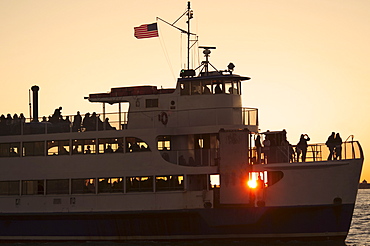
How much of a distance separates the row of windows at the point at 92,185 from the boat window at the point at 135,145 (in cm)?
121

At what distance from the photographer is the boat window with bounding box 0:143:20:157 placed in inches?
1458

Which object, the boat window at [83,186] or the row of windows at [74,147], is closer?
the row of windows at [74,147]

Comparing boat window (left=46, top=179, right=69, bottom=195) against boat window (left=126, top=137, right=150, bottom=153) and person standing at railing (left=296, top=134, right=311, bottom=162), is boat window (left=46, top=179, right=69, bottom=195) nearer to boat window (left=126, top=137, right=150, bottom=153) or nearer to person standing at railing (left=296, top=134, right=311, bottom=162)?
boat window (left=126, top=137, right=150, bottom=153)

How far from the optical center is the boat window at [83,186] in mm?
35219

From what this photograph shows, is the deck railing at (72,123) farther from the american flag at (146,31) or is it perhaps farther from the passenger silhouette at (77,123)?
the american flag at (146,31)

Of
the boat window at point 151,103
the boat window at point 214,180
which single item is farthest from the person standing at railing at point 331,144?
the boat window at point 151,103

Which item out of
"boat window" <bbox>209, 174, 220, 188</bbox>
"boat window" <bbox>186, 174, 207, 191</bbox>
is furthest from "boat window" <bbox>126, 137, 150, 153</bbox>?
"boat window" <bbox>209, 174, 220, 188</bbox>

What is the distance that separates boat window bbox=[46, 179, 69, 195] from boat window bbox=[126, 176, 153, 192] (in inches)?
118

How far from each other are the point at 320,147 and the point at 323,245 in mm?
3990

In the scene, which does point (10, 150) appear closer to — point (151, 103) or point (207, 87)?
point (151, 103)

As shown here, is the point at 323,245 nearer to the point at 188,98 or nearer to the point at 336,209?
the point at 336,209

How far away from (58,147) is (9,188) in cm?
299

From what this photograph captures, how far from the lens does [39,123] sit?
37156 mm

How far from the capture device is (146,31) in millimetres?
37469
